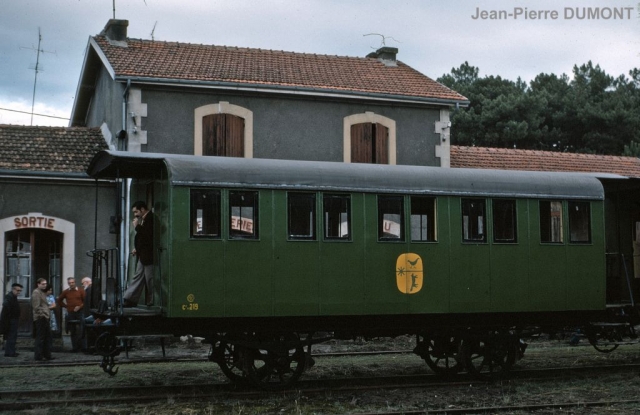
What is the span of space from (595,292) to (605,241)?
1.00 m

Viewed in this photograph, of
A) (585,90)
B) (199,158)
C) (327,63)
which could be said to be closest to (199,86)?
(327,63)

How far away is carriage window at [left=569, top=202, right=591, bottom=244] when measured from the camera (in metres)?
13.5

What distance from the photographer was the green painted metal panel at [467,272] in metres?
12.6

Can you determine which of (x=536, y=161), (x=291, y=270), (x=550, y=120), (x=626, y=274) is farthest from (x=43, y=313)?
(x=550, y=120)

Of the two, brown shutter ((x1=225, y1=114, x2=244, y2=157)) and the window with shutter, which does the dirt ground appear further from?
the window with shutter

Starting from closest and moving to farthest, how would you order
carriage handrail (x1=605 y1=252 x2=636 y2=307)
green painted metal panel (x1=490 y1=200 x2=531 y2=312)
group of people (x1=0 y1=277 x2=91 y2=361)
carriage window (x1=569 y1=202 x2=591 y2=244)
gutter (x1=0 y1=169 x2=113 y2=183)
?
green painted metal panel (x1=490 y1=200 x2=531 y2=312) < carriage window (x1=569 y1=202 x2=591 y2=244) < carriage handrail (x1=605 y1=252 x2=636 y2=307) < group of people (x1=0 y1=277 x2=91 y2=361) < gutter (x1=0 y1=169 x2=113 y2=183)

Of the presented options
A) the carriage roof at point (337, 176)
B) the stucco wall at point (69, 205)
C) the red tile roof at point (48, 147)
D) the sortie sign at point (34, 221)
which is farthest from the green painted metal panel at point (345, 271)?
the sortie sign at point (34, 221)

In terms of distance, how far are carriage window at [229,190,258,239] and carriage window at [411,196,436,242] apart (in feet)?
8.16

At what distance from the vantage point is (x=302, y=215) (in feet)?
38.8

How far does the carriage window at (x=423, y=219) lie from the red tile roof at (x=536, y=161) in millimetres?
11758

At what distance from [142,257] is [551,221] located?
259 inches

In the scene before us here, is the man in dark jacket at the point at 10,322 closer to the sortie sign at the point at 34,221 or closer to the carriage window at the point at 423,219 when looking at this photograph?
the sortie sign at the point at 34,221

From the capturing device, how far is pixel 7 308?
664 inches

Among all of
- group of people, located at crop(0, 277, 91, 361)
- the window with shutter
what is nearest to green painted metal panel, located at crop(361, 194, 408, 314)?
group of people, located at crop(0, 277, 91, 361)
